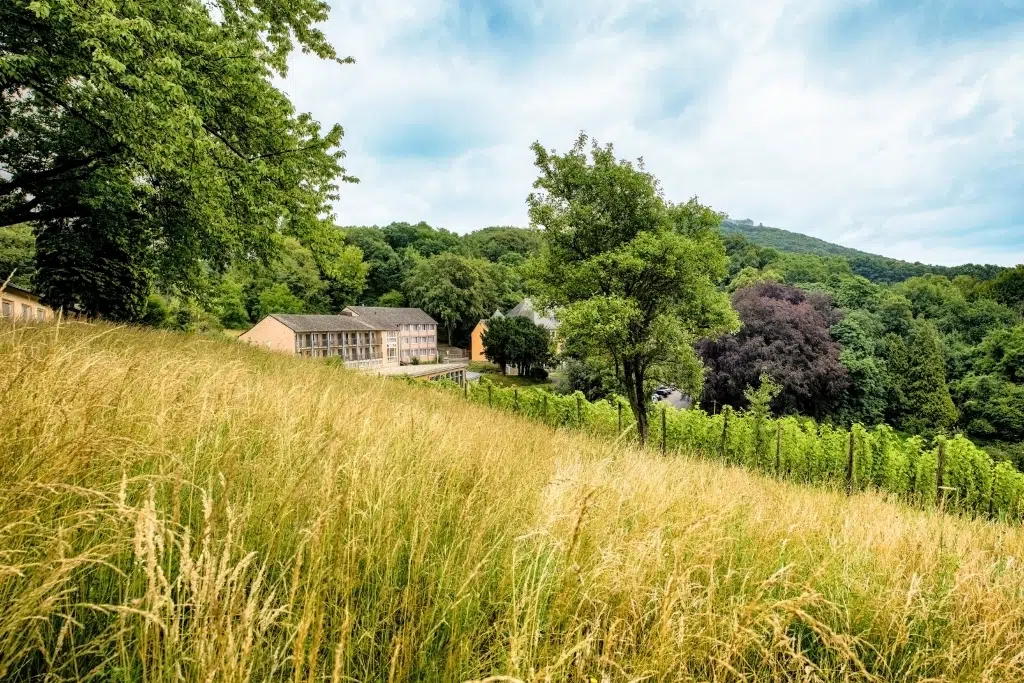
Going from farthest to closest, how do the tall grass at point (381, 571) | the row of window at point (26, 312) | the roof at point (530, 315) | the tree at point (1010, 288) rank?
the roof at point (530, 315)
the tree at point (1010, 288)
the row of window at point (26, 312)
the tall grass at point (381, 571)

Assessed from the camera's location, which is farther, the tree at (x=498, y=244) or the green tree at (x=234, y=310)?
the tree at (x=498, y=244)

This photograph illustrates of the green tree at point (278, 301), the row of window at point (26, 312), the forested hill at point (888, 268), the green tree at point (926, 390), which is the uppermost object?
the forested hill at point (888, 268)

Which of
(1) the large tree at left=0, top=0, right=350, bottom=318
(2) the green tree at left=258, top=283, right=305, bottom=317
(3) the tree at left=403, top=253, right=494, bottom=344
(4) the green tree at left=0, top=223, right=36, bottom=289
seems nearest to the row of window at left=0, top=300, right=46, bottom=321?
(1) the large tree at left=0, top=0, right=350, bottom=318

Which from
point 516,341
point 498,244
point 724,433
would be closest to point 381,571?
point 724,433

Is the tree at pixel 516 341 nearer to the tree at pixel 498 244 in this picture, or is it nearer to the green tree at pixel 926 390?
the green tree at pixel 926 390

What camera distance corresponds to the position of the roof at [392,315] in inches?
2427

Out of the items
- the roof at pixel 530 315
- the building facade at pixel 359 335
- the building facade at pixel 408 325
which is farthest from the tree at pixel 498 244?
the roof at pixel 530 315

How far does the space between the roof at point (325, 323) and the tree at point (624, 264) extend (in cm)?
4115

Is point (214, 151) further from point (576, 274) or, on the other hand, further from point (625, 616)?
point (625, 616)

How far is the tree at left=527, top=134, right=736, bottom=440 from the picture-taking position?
13.2m

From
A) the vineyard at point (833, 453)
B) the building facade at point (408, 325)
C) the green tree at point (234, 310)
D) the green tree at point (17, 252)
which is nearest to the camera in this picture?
the vineyard at point (833, 453)

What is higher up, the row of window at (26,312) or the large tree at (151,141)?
the large tree at (151,141)

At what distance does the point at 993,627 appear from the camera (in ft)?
7.70

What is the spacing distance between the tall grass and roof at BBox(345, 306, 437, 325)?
6036 centimetres
